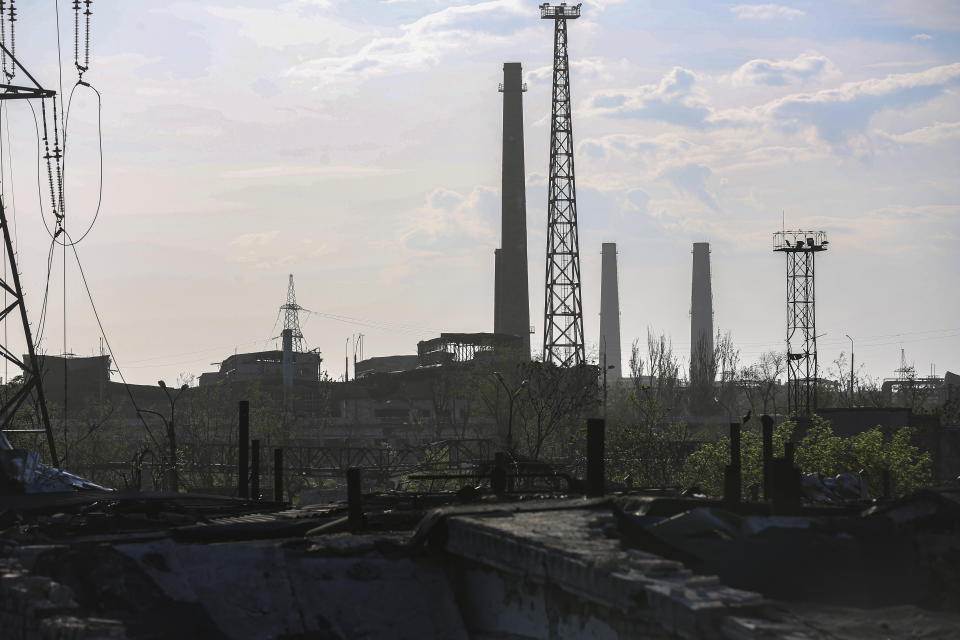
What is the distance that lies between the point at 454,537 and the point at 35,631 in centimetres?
374

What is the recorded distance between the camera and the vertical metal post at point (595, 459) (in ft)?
48.6

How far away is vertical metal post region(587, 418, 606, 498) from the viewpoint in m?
14.8

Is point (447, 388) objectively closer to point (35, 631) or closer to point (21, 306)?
point (21, 306)

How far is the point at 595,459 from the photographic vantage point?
49.4 feet

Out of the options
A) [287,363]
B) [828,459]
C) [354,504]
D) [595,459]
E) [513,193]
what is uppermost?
[513,193]

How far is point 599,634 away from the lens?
9562 mm

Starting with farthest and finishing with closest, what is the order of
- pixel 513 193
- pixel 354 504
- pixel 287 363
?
pixel 287 363 → pixel 513 193 → pixel 354 504

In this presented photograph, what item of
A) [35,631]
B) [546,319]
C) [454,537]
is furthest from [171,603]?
[546,319]

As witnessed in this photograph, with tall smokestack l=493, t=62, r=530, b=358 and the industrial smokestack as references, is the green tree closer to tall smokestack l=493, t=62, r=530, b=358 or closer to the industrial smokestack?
tall smokestack l=493, t=62, r=530, b=358

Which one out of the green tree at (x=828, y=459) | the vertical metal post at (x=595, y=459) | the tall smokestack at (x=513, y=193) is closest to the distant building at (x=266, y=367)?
the tall smokestack at (x=513, y=193)

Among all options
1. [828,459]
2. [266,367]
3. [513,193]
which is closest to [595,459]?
[828,459]

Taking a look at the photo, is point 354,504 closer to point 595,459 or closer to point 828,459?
point 595,459

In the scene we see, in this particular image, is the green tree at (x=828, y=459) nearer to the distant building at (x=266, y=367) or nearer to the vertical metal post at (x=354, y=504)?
the vertical metal post at (x=354, y=504)

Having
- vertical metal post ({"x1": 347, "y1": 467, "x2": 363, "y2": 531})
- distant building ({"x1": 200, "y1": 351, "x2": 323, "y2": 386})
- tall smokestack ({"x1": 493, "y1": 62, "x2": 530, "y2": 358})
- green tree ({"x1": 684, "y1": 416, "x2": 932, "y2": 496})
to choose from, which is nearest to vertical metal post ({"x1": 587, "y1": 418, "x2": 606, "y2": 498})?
vertical metal post ({"x1": 347, "y1": 467, "x2": 363, "y2": 531})
